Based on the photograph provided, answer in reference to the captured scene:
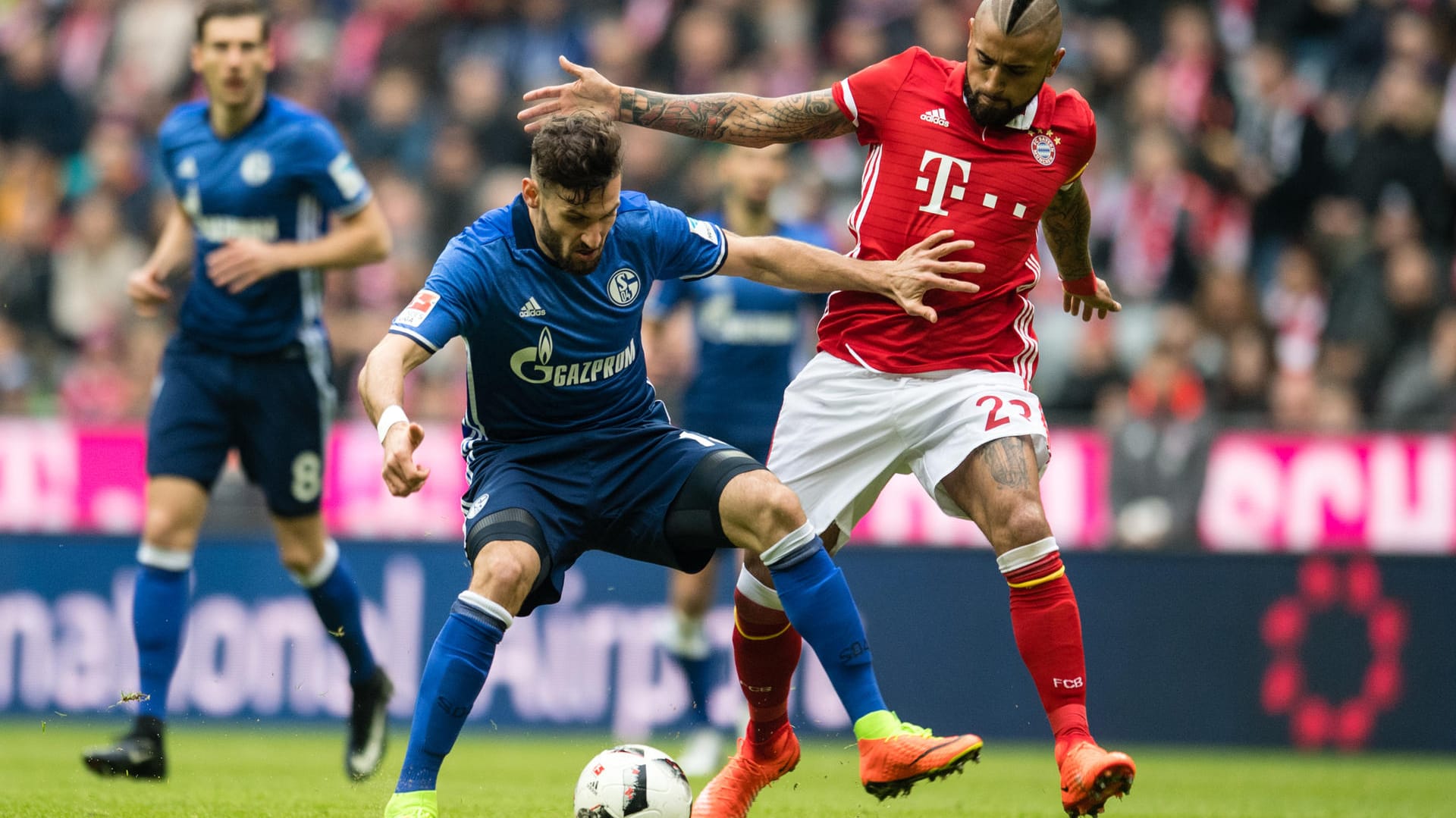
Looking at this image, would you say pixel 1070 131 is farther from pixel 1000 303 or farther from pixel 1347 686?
pixel 1347 686

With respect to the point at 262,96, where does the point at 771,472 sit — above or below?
below

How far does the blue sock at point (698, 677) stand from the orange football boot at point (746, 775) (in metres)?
2.95

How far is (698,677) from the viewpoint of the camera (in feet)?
30.0

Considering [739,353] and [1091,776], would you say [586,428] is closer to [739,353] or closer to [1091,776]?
[1091,776]

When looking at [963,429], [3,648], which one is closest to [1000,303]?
[963,429]

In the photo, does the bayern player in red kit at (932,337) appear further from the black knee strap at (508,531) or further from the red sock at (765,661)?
the black knee strap at (508,531)

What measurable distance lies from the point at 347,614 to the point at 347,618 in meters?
0.02

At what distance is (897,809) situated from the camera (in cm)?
695

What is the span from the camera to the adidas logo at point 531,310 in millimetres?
5492

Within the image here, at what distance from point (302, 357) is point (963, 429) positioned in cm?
314

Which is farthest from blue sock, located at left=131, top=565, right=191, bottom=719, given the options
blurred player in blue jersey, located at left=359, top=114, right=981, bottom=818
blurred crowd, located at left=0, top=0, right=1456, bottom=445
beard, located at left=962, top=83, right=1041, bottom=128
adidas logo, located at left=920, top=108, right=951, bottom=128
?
blurred crowd, located at left=0, top=0, right=1456, bottom=445

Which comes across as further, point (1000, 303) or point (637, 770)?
point (1000, 303)

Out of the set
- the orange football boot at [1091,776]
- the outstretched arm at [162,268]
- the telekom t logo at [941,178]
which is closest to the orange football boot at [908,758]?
the orange football boot at [1091,776]

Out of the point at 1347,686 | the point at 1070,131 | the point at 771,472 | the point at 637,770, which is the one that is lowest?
the point at 1347,686
